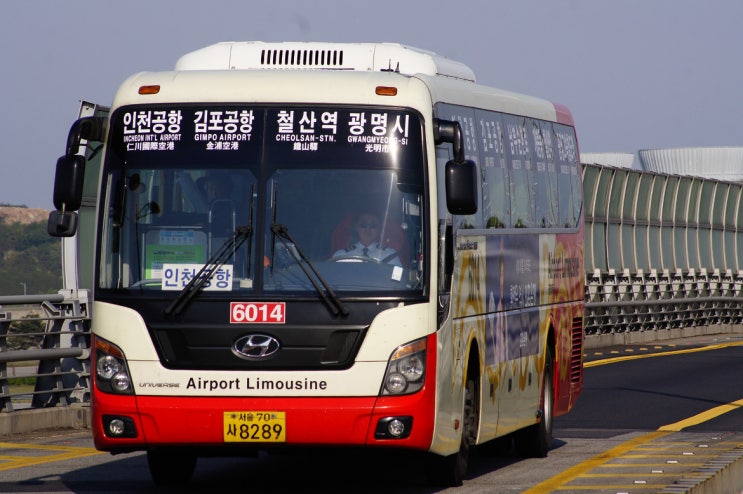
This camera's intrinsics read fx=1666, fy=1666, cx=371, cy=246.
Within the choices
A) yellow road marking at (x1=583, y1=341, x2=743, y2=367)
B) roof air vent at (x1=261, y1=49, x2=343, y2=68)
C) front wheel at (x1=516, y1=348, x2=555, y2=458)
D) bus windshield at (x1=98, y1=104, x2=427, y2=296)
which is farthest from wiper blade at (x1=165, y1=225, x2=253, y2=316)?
yellow road marking at (x1=583, y1=341, x2=743, y2=367)

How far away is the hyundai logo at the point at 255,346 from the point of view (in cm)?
977

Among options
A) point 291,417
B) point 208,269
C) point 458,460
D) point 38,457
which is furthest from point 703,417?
point 208,269

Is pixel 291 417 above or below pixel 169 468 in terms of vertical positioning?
above

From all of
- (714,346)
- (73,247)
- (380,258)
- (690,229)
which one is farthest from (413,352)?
(690,229)

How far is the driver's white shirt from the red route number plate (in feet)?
1.63

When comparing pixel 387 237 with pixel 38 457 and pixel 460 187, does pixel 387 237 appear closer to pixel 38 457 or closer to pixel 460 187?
pixel 460 187

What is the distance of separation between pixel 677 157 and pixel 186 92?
95.6 m

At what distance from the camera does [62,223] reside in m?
10.1

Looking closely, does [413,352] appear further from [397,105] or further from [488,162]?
[488,162]

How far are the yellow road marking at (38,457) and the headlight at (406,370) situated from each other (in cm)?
400

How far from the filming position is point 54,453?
13.8 metres

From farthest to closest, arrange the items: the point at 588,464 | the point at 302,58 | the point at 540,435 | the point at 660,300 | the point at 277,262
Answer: the point at 660,300
the point at 540,435
the point at 588,464
the point at 302,58
the point at 277,262

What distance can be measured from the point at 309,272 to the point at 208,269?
61cm

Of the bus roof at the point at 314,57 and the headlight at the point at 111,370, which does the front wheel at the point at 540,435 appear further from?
the headlight at the point at 111,370
